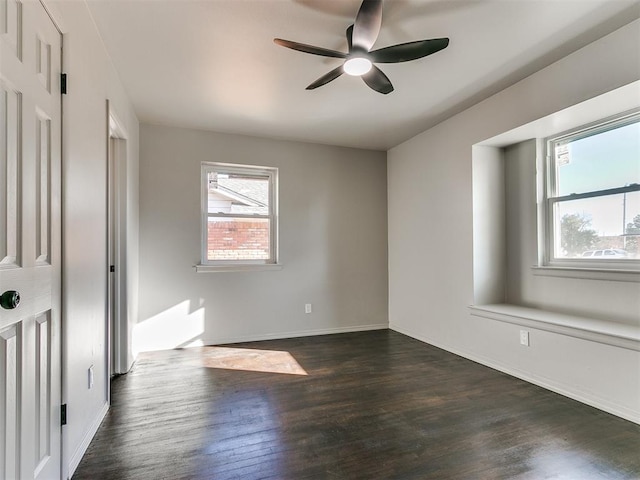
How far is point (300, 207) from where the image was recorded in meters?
4.23

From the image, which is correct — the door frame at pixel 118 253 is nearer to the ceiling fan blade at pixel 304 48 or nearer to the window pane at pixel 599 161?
Answer: the ceiling fan blade at pixel 304 48

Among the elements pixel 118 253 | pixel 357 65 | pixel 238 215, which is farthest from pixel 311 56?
pixel 118 253

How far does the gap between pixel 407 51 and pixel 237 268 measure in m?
2.88

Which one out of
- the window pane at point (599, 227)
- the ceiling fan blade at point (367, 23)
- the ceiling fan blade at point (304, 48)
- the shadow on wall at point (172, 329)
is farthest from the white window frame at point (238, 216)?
the window pane at point (599, 227)

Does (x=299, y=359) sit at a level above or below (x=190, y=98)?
below

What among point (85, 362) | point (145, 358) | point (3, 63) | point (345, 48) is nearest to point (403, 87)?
point (345, 48)

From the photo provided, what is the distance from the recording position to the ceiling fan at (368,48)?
5.64ft

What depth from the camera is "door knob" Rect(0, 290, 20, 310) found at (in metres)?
1.04

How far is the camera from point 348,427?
80.0 inches

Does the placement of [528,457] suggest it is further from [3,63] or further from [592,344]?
[3,63]

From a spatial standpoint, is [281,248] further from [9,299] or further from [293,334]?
[9,299]

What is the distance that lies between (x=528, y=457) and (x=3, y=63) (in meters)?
2.85

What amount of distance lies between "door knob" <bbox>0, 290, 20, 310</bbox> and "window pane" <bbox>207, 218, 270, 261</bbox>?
2.82m

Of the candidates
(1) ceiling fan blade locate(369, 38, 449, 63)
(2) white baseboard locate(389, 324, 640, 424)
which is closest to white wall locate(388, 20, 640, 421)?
(2) white baseboard locate(389, 324, 640, 424)
